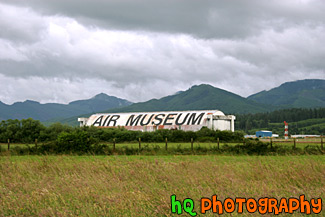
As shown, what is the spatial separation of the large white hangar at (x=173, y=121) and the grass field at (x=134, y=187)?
52.6m

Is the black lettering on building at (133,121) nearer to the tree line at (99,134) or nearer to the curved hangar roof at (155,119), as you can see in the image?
the curved hangar roof at (155,119)

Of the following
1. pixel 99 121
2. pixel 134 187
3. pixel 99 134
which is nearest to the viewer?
pixel 134 187

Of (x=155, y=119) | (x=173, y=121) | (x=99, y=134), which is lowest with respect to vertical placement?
(x=99, y=134)

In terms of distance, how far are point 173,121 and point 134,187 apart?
190 feet

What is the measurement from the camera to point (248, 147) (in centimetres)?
3525

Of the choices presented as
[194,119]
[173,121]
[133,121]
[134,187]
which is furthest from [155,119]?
[134,187]

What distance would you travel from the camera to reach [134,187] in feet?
37.8

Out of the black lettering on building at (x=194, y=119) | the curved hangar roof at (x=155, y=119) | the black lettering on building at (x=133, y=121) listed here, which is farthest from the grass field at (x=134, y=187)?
the black lettering on building at (x=133, y=121)

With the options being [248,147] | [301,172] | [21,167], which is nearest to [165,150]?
[248,147]

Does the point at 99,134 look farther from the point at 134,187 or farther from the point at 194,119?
the point at 134,187

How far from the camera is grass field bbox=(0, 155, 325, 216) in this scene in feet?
31.0

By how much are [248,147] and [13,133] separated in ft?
127

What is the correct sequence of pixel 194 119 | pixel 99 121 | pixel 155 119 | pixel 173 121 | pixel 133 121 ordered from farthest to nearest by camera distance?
pixel 99 121, pixel 133 121, pixel 155 119, pixel 173 121, pixel 194 119

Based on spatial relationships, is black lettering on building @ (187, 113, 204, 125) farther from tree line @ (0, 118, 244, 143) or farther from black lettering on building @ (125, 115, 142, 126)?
black lettering on building @ (125, 115, 142, 126)
